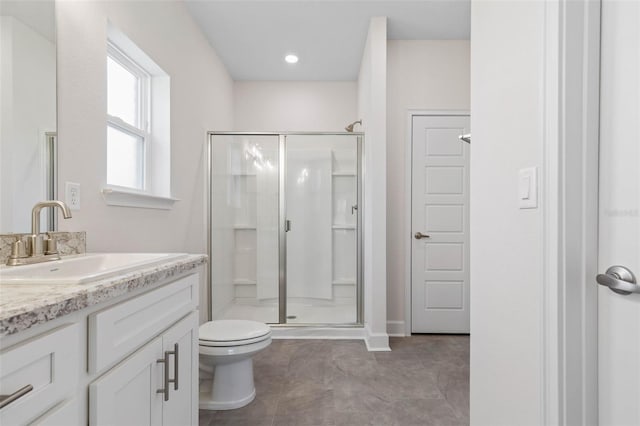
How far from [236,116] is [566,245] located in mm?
3701

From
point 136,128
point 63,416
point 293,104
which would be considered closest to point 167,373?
point 63,416

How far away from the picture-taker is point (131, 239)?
1801mm

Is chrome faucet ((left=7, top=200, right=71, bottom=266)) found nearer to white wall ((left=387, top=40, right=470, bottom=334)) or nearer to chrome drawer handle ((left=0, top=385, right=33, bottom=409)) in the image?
chrome drawer handle ((left=0, top=385, right=33, bottom=409))

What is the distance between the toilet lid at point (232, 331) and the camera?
5.98ft

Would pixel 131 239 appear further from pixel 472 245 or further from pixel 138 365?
pixel 472 245

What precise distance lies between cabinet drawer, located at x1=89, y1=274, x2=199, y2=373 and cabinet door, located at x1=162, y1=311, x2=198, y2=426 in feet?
0.15

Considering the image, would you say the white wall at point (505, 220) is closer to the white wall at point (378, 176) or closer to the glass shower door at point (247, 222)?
Result: the white wall at point (378, 176)

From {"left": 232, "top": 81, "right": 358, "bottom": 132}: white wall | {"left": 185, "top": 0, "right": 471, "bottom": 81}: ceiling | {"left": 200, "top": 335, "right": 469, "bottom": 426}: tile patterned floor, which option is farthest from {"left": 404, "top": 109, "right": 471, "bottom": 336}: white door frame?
{"left": 232, "top": 81, "right": 358, "bottom": 132}: white wall

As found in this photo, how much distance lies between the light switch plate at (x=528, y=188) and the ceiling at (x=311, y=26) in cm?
216

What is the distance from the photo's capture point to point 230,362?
6.06 feet

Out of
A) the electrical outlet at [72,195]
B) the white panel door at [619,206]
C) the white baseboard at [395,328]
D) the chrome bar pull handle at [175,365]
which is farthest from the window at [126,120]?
the white baseboard at [395,328]

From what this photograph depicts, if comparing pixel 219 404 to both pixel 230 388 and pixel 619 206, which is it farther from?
pixel 619 206

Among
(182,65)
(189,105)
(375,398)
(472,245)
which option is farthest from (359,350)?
(182,65)

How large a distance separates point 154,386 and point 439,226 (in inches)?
104
